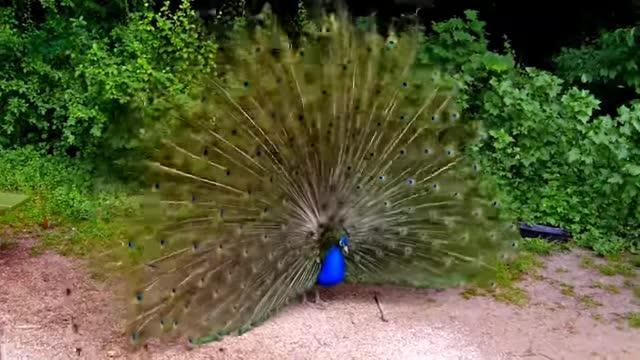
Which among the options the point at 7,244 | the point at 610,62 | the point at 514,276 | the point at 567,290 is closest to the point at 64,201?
the point at 7,244

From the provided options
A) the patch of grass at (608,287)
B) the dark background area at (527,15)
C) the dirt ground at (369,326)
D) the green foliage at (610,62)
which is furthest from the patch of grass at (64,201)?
the green foliage at (610,62)

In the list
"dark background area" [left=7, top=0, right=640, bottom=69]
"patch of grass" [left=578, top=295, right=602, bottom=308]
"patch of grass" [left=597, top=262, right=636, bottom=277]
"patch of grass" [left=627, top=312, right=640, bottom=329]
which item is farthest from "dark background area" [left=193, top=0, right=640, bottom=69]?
"patch of grass" [left=627, top=312, right=640, bottom=329]

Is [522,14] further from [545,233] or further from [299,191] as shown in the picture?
[299,191]

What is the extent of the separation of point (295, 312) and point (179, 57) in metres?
2.80

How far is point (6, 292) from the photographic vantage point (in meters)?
4.52

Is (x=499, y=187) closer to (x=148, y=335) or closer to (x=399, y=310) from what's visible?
(x=399, y=310)

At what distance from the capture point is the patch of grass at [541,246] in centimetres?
517

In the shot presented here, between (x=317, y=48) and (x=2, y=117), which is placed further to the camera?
(x=2, y=117)

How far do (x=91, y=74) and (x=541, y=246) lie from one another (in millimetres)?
3646

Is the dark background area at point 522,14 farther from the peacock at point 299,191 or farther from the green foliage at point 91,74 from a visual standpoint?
the peacock at point 299,191

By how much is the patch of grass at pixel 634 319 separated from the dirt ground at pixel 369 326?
52 mm

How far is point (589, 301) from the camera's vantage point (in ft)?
14.7

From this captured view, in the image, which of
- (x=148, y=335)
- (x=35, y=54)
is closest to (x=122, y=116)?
(x=35, y=54)

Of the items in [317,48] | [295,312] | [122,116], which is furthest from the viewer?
[122,116]
